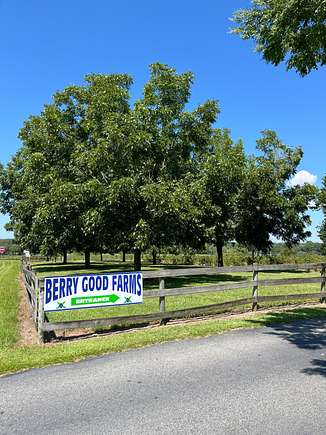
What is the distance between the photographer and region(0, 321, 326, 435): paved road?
414 cm

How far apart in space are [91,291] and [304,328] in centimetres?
455

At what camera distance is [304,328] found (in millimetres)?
8953

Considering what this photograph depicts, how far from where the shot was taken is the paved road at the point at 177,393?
13.6ft

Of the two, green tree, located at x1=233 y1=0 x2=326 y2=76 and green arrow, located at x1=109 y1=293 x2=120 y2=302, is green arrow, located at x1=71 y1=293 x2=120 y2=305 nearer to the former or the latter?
green arrow, located at x1=109 y1=293 x2=120 y2=302

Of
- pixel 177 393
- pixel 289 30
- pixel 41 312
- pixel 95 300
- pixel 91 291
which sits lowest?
pixel 177 393

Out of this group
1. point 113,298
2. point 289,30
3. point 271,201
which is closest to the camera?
point 289,30

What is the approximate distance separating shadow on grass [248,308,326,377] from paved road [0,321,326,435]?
63 millimetres

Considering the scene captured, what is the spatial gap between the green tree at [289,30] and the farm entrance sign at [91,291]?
17.2 feet

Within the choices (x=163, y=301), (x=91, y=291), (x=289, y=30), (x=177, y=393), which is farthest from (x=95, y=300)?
(x=289, y=30)

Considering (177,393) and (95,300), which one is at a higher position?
(95,300)

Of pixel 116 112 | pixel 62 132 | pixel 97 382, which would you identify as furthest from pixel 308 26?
pixel 62 132

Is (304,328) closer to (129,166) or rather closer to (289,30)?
(289,30)

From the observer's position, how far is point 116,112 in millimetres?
20828

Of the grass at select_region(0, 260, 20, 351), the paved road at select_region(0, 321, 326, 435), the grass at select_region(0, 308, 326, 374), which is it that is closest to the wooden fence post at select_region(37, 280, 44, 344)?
the grass at select_region(0, 308, 326, 374)
